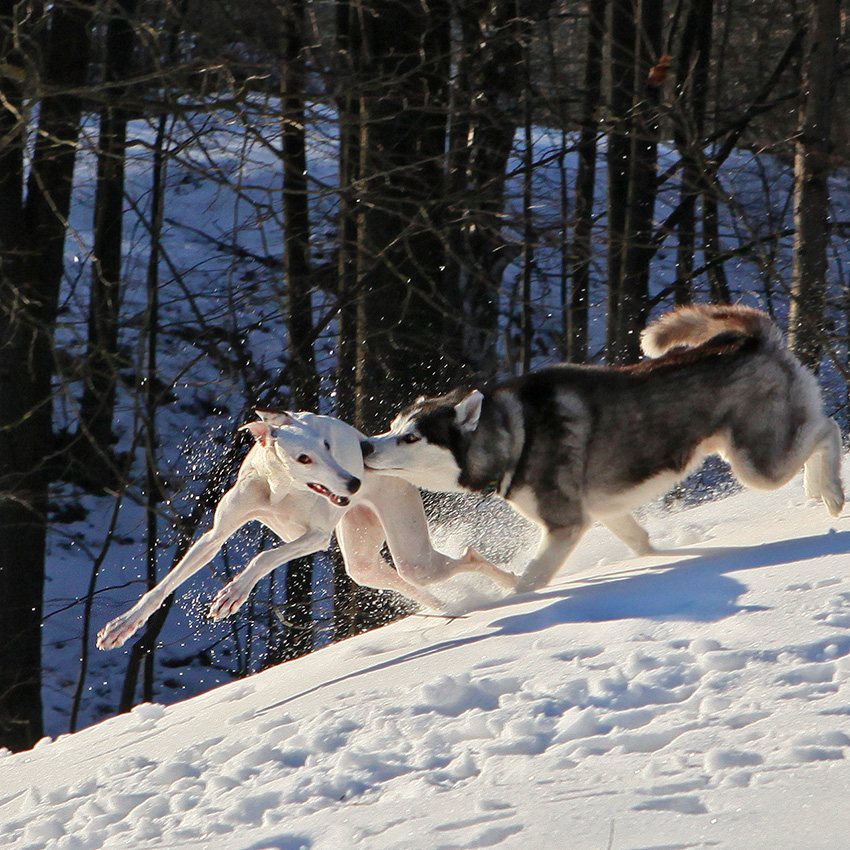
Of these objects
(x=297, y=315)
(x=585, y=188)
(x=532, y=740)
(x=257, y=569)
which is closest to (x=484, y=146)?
→ (x=297, y=315)

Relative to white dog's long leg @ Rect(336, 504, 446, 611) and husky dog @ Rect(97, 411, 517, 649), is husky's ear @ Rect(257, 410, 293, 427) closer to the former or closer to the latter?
husky dog @ Rect(97, 411, 517, 649)

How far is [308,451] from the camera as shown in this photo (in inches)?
186

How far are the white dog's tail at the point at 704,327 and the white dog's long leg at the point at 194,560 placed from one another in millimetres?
2225

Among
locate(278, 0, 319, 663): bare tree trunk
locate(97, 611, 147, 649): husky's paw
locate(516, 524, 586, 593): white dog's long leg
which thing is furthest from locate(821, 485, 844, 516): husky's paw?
locate(278, 0, 319, 663): bare tree trunk

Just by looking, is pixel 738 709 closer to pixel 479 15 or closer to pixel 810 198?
pixel 810 198

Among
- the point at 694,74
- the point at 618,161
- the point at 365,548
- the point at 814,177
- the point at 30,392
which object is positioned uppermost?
the point at 694,74

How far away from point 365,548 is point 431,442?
66 centimetres

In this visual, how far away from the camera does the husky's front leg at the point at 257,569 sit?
187 inches

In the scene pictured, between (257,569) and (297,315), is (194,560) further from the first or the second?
(297,315)

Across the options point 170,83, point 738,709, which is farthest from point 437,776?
point 170,83

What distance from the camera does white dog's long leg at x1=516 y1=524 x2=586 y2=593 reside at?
5.43 metres

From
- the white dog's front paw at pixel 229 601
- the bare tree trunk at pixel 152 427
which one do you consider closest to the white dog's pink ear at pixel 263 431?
the white dog's front paw at pixel 229 601

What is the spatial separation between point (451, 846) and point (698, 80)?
39.8 ft

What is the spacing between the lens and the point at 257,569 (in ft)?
16.1
